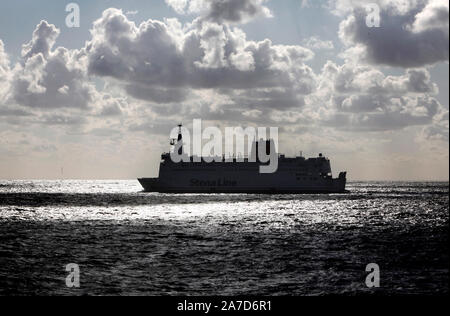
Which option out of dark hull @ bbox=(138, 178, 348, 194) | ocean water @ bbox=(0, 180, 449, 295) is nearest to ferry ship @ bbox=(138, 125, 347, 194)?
dark hull @ bbox=(138, 178, 348, 194)

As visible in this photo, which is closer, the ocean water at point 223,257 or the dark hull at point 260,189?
the ocean water at point 223,257

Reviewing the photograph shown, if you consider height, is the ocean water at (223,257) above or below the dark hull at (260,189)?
below

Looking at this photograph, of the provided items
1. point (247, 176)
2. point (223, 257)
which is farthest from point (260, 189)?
point (223, 257)

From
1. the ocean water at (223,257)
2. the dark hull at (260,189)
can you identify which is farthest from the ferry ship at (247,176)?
the ocean water at (223,257)

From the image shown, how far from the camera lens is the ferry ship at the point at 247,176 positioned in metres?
95.6

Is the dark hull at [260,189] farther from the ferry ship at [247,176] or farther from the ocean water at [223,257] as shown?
the ocean water at [223,257]

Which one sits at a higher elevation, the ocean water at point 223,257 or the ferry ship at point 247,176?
the ferry ship at point 247,176

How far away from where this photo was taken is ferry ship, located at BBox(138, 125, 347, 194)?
3763 inches

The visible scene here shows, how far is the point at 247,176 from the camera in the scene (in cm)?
9750

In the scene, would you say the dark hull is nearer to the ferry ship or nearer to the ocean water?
the ferry ship

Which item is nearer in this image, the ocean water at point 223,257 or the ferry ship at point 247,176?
the ocean water at point 223,257
